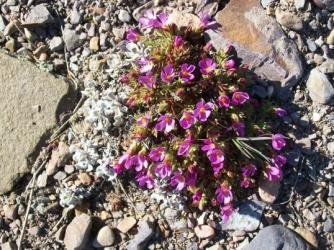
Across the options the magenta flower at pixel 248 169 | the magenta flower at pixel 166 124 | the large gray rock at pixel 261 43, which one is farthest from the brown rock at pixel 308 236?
the magenta flower at pixel 166 124

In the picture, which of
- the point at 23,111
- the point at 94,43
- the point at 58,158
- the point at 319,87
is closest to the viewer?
the point at 319,87

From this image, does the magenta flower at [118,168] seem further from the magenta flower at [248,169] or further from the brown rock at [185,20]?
the brown rock at [185,20]

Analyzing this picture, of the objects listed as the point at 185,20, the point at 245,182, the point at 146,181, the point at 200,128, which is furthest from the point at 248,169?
the point at 185,20

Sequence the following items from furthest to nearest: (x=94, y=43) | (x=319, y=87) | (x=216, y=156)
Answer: (x=94, y=43)
(x=319, y=87)
(x=216, y=156)

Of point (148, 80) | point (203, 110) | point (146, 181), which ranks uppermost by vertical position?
point (148, 80)

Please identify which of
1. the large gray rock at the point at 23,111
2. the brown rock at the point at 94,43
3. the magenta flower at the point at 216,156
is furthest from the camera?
the brown rock at the point at 94,43

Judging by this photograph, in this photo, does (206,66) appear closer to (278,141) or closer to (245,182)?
(278,141)

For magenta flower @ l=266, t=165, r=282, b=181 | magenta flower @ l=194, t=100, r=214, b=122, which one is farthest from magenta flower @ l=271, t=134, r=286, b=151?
magenta flower @ l=194, t=100, r=214, b=122
